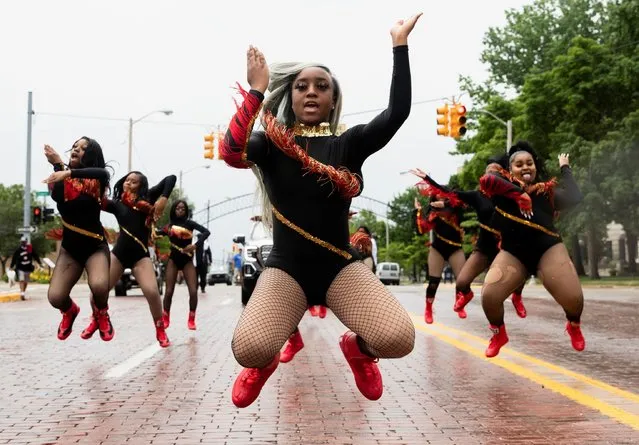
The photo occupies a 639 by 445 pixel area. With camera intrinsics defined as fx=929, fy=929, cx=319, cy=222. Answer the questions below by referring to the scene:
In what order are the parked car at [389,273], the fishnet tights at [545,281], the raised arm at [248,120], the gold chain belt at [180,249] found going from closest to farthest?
the raised arm at [248,120], the fishnet tights at [545,281], the gold chain belt at [180,249], the parked car at [389,273]

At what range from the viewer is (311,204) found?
4777mm

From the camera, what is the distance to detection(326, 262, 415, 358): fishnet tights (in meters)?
4.43

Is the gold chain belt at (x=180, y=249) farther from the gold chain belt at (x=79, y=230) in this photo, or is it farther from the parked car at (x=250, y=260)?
the parked car at (x=250, y=260)

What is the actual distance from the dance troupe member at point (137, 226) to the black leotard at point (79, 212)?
1.18 metres

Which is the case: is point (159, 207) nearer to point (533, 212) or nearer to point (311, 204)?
point (533, 212)

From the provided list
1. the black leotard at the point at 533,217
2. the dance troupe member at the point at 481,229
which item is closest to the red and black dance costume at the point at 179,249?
the dance troupe member at the point at 481,229

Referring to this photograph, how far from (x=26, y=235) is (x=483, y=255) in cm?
2466

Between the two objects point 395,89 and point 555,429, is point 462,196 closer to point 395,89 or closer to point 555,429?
point 555,429

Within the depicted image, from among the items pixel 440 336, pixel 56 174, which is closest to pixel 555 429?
pixel 56 174

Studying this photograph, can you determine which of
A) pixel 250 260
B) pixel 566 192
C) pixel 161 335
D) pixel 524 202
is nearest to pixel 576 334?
pixel 566 192

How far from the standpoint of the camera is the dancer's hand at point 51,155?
8.75 metres

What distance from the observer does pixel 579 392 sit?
7340 mm

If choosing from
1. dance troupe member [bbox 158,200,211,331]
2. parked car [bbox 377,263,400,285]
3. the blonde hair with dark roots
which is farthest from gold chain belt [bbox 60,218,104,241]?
parked car [bbox 377,263,400,285]

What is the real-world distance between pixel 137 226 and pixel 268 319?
6.34 m
